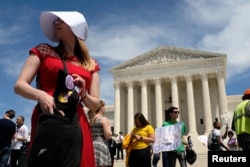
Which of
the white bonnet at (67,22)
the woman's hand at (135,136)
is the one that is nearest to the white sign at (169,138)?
the woman's hand at (135,136)

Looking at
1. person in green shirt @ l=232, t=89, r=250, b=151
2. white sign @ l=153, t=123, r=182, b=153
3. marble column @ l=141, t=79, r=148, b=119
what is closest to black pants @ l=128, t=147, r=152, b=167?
white sign @ l=153, t=123, r=182, b=153

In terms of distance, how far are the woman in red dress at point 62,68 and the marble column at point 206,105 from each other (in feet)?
134

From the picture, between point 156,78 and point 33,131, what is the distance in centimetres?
4516

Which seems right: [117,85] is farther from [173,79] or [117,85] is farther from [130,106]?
[173,79]

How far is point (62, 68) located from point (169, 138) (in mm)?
6278

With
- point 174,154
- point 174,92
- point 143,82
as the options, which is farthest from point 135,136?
point 143,82

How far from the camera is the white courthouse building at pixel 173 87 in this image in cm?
4431

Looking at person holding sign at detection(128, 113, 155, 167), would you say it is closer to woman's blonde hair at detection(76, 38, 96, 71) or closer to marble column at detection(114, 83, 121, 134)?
woman's blonde hair at detection(76, 38, 96, 71)

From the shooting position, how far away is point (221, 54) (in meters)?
44.2

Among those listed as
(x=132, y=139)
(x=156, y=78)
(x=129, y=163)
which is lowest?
(x=129, y=163)

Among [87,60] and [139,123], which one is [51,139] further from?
[139,123]

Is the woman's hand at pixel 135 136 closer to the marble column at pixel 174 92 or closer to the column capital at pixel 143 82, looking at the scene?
the marble column at pixel 174 92

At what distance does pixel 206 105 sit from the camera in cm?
4319

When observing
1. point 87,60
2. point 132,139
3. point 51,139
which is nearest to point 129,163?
point 132,139
